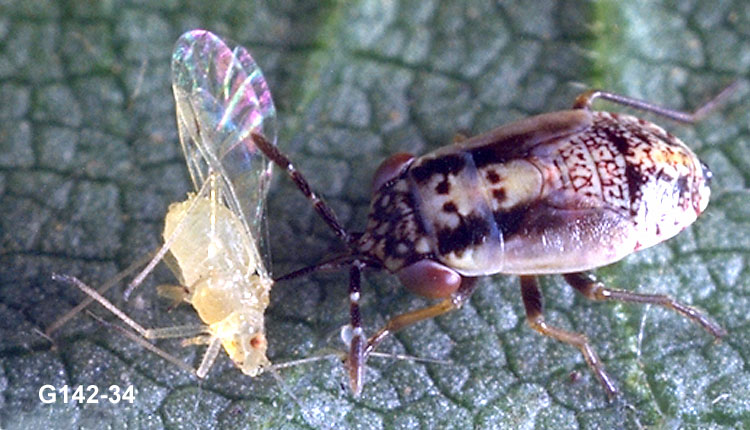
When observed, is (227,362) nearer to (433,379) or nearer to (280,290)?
(280,290)

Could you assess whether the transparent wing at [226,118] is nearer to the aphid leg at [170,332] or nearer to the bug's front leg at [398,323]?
the aphid leg at [170,332]

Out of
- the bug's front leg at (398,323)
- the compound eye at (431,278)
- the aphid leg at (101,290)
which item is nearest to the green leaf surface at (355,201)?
the aphid leg at (101,290)

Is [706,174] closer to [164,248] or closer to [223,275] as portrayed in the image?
[223,275]

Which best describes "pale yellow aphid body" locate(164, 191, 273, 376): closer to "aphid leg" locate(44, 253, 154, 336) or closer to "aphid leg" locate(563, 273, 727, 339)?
"aphid leg" locate(44, 253, 154, 336)

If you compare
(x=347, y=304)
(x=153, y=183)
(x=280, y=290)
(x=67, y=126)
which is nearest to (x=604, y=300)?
(x=347, y=304)

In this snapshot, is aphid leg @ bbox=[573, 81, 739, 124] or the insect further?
aphid leg @ bbox=[573, 81, 739, 124]

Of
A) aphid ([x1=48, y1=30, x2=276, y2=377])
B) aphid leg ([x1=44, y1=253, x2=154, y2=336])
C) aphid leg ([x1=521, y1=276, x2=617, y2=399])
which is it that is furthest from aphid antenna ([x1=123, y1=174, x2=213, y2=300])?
aphid leg ([x1=521, y1=276, x2=617, y2=399])
